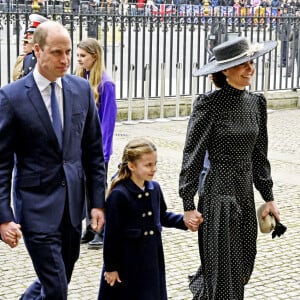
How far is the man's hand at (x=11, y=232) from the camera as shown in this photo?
429 centimetres

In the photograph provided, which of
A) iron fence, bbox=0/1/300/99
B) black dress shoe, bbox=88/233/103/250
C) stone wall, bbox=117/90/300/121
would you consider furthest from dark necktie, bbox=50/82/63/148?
stone wall, bbox=117/90/300/121

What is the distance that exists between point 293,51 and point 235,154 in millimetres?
12395

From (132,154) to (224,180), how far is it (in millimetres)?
543

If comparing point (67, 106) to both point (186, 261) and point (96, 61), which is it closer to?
point (96, 61)

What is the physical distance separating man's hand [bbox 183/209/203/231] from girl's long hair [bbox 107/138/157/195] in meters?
0.39

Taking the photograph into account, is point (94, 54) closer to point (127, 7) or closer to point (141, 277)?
point (141, 277)

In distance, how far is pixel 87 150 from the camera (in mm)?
4668

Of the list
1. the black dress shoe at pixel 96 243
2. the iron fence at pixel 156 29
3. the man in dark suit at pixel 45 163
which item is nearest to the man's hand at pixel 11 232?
the man in dark suit at pixel 45 163

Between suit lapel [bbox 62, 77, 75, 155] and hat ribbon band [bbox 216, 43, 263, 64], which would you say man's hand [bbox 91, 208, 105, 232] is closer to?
suit lapel [bbox 62, 77, 75, 155]

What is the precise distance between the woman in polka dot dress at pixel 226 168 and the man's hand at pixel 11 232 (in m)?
1.01

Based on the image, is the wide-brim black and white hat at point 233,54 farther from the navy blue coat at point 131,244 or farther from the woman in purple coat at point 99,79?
the woman in purple coat at point 99,79

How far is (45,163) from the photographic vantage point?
4.41 m

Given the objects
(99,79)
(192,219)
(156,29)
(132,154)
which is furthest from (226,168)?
(156,29)

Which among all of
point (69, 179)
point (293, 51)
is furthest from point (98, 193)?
point (293, 51)
